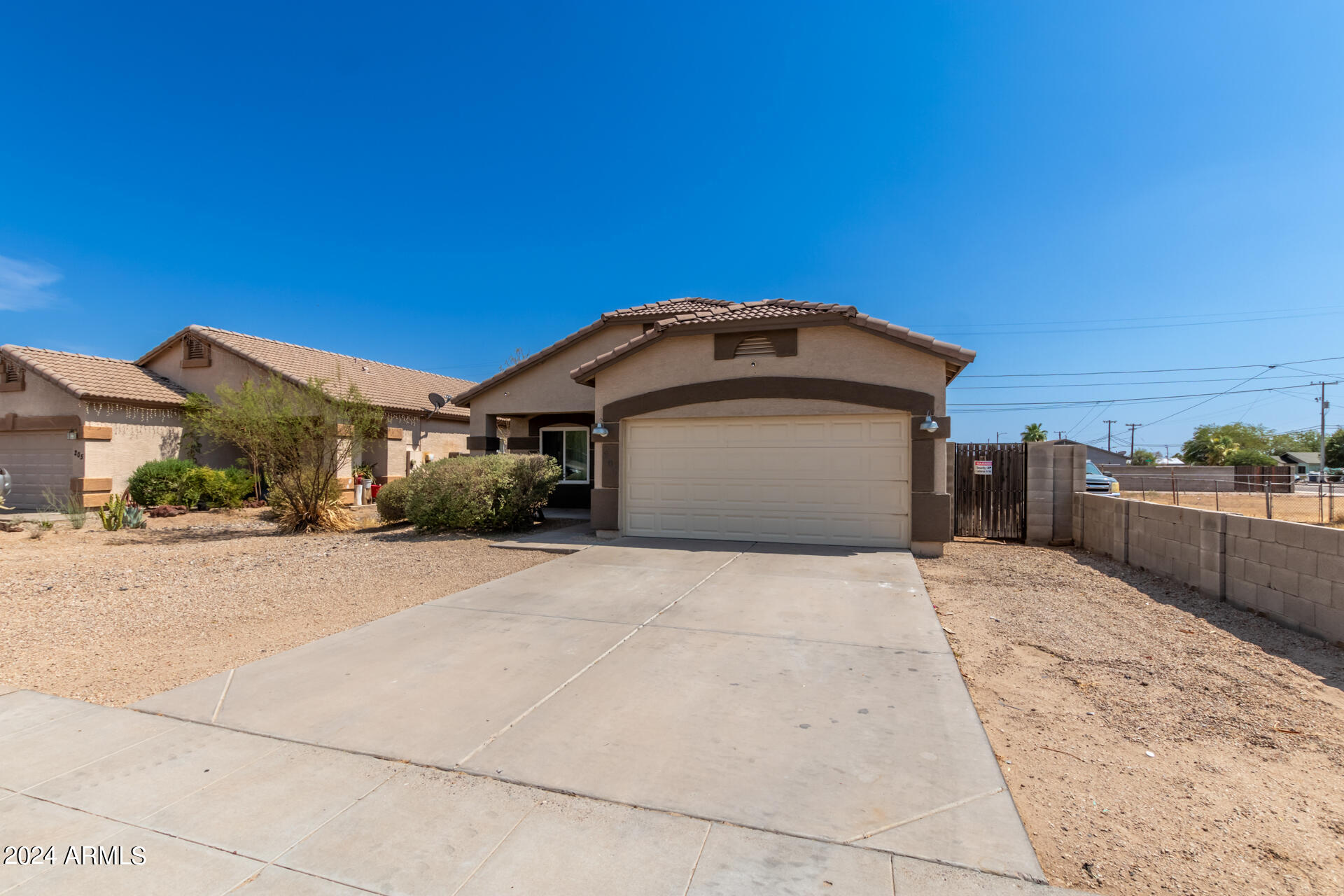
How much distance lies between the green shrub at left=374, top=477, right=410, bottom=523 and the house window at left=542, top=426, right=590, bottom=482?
452 centimetres

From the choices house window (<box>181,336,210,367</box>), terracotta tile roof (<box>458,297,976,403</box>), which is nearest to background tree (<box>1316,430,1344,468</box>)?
terracotta tile roof (<box>458,297,976,403</box>)

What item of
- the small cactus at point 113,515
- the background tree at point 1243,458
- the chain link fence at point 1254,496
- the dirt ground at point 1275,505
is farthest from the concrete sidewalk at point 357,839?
the background tree at point 1243,458

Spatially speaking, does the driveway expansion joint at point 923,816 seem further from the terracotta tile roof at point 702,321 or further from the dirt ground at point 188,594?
the terracotta tile roof at point 702,321

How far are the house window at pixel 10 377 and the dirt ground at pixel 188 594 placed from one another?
7.94 meters

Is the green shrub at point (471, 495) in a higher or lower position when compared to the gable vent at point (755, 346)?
lower

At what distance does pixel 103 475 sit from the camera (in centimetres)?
1725

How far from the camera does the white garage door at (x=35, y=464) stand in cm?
1756

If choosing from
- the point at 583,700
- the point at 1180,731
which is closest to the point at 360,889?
the point at 583,700

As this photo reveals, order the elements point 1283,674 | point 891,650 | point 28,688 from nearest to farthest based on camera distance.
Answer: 1. point 28,688
2. point 1283,674
3. point 891,650

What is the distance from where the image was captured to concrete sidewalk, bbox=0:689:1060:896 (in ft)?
8.32

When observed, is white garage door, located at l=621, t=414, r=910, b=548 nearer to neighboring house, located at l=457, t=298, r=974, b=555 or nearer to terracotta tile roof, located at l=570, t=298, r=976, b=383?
neighboring house, located at l=457, t=298, r=974, b=555

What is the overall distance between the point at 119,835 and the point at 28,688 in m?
2.94

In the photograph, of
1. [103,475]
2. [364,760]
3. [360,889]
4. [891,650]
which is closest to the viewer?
[360,889]

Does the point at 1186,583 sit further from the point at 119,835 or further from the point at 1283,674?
the point at 119,835
